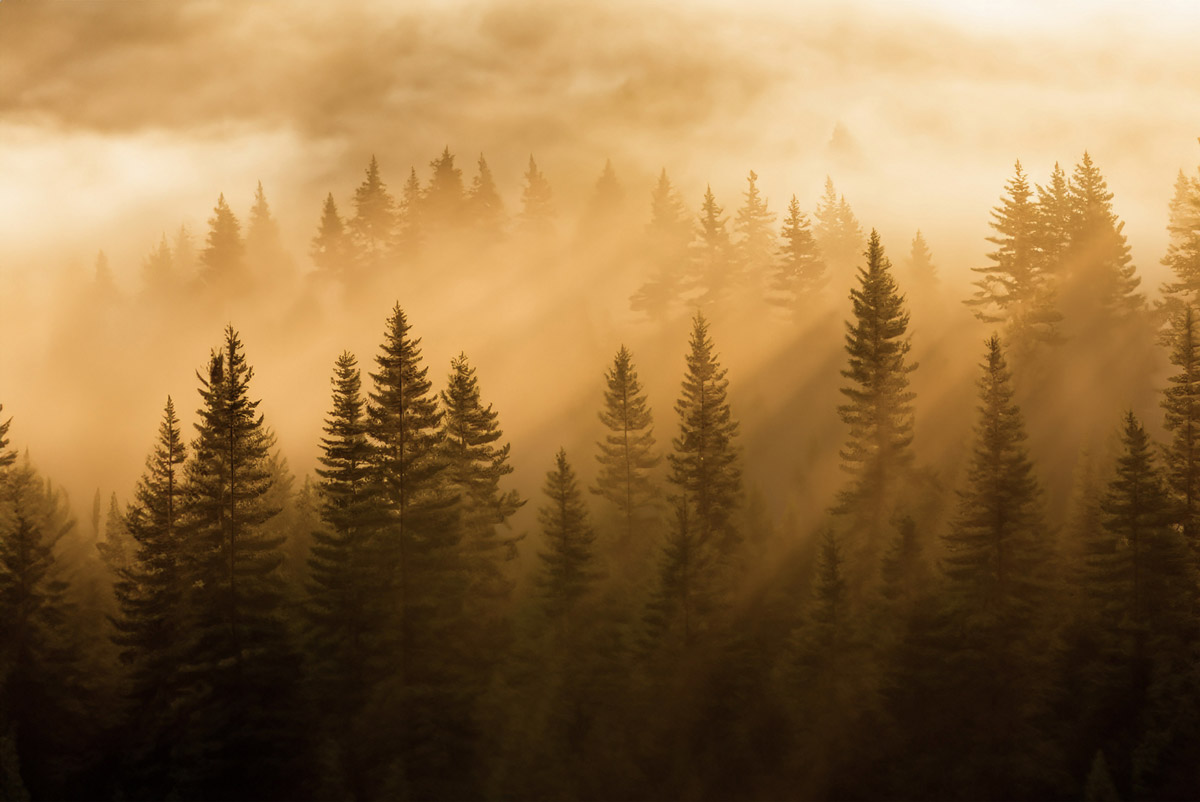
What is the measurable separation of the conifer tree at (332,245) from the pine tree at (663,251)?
31864 mm

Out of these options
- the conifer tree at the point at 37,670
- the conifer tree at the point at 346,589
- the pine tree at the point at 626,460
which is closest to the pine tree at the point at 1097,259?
the pine tree at the point at 626,460

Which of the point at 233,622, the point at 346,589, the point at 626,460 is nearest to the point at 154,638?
the point at 233,622

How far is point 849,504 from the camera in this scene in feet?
190

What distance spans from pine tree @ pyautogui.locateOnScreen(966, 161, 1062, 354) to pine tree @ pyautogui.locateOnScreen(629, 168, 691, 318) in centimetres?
2782

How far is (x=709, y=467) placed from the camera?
58.8m

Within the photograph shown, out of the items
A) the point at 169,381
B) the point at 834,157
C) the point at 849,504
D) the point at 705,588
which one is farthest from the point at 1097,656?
the point at 834,157

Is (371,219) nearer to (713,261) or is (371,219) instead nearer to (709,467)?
(713,261)

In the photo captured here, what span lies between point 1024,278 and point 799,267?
67.2 feet

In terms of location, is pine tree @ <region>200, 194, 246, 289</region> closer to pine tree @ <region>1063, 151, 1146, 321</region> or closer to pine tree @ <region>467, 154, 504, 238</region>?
pine tree @ <region>467, 154, 504, 238</region>

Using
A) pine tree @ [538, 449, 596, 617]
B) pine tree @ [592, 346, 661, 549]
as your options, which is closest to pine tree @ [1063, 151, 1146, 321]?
pine tree @ [592, 346, 661, 549]

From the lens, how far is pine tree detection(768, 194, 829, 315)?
9262 cm

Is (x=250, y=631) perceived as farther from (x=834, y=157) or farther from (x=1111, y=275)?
(x=834, y=157)

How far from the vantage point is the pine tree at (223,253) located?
4801 inches

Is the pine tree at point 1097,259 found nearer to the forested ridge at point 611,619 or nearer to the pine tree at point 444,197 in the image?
the forested ridge at point 611,619
